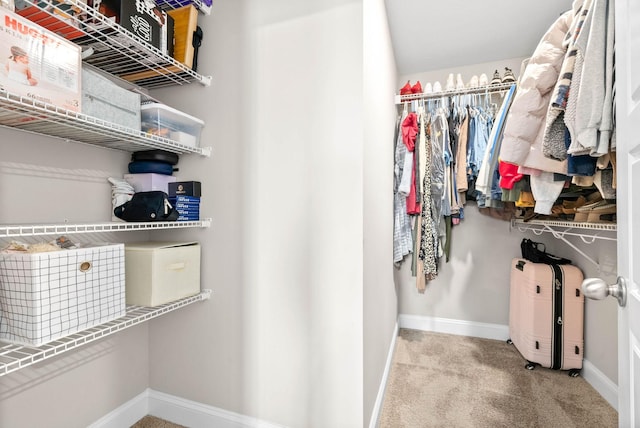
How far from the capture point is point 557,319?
2006mm

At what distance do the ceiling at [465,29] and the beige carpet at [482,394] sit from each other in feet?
7.41

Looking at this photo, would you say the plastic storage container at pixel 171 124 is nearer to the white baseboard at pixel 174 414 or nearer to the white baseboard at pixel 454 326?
the white baseboard at pixel 174 414

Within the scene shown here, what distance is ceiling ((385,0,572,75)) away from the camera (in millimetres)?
1886

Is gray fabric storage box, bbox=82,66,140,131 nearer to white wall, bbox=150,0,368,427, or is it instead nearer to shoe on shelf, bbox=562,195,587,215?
white wall, bbox=150,0,368,427

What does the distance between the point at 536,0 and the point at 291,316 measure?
2233 millimetres

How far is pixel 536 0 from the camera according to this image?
182 cm

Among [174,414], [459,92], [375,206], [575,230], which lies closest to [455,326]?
[575,230]

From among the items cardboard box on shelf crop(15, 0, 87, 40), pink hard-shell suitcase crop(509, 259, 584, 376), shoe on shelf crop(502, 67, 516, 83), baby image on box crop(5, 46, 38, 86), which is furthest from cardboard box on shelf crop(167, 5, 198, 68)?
pink hard-shell suitcase crop(509, 259, 584, 376)

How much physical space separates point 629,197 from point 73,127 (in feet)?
5.14

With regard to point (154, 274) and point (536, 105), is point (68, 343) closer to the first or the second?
point (154, 274)

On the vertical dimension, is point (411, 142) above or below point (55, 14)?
below

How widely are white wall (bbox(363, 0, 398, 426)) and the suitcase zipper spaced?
105cm

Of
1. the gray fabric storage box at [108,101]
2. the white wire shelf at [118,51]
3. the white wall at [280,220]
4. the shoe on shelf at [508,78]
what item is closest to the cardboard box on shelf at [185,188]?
the white wall at [280,220]

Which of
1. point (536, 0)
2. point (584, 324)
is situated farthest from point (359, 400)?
point (536, 0)
